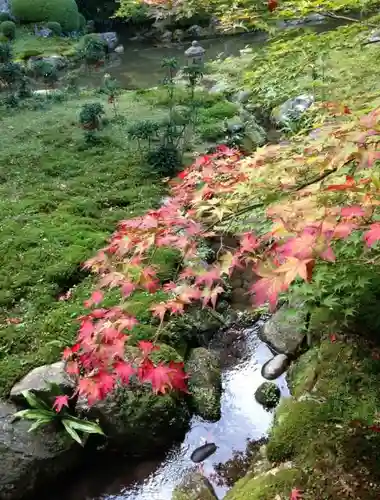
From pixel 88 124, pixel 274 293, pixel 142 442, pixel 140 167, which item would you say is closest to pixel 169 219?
pixel 274 293

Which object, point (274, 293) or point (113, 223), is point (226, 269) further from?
point (113, 223)

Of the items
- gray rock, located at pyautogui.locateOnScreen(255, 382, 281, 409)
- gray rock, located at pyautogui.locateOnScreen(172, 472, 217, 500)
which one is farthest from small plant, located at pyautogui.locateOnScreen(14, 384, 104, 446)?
gray rock, located at pyautogui.locateOnScreen(255, 382, 281, 409)

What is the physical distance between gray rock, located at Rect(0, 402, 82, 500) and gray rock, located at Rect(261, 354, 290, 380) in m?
2.07

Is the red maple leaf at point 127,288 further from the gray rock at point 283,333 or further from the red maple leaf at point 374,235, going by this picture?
the gray rock at point 283,333

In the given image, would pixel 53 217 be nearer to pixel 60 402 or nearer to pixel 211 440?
pixel 60 402

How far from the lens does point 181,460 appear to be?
4574 millimetres

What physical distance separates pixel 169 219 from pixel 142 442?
2.74 m

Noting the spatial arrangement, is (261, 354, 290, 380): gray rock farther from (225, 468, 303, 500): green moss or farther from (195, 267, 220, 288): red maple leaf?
(195, 267, 220, 288): red maple leaf

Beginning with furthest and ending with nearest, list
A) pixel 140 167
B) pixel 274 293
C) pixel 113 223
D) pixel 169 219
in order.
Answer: pixel 140 167 → pixel 113 223 → pixel 169 219 → pixel 274 293

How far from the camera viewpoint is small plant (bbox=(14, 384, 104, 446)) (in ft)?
14.3

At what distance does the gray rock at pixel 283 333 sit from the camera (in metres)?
5.48

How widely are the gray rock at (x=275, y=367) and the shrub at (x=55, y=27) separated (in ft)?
67.1

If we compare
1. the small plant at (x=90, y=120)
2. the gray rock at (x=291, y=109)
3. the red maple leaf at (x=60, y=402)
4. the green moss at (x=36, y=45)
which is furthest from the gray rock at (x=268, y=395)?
the green moss at (x=36, y=45)

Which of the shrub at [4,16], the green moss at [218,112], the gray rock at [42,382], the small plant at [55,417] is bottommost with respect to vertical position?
the small plant at [55,417]
